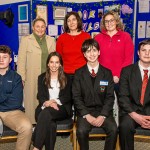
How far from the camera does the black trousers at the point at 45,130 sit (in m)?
2.73

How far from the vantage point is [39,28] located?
3410 millimetres

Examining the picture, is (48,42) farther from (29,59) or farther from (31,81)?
(31,81)

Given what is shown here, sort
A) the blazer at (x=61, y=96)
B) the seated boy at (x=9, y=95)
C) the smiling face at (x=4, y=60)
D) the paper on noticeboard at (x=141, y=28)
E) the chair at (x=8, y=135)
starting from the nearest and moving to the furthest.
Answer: the chair at (x=8, y=135), the seated boy at (x=9, y=95), the smiling face at (x=4, y=60), the blazer at (x=61, y=96), the paper on noticeboard at (x=141, y=28)

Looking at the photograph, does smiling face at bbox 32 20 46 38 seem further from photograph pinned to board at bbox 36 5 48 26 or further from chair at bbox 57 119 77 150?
chair at bbox 57 119 77 150

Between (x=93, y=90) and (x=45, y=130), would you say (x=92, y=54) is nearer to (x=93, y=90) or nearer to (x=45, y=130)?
(x=93, y=90)

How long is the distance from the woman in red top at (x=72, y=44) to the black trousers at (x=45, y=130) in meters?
0.77

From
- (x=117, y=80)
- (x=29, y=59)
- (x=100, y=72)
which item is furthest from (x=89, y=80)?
(x=29, y=59)

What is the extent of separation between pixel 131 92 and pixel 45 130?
0.99m

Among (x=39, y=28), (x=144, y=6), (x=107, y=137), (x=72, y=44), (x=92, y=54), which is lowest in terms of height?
(x=107, y=137)

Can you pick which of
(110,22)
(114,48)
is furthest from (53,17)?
(114,48)

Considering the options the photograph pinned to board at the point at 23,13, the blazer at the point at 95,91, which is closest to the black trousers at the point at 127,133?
the blazer at the point at 95,91

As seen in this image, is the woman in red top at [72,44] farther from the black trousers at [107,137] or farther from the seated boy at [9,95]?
the black trousers at [107,137]

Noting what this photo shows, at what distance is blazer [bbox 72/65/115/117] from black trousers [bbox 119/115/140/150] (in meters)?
0.27

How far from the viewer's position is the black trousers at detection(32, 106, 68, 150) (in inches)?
107
